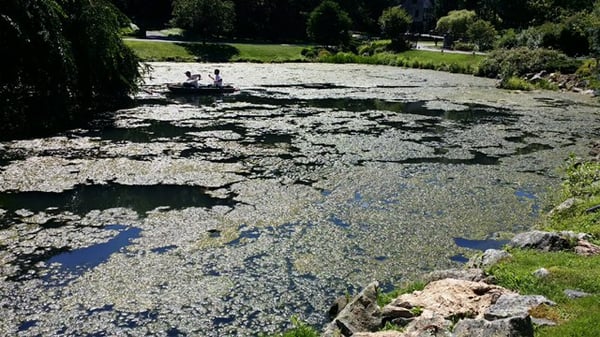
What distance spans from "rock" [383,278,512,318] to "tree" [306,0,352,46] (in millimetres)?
68001

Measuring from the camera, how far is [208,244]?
39.0 ft

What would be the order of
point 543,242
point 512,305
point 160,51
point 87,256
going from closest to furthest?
1. point 512,305
2. point 543,242
3. point 87,256
4. point 160,51

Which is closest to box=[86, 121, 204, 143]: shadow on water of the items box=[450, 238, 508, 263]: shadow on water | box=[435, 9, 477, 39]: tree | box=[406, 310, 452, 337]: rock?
box=[450, 238, 508, 263]: shadow on water

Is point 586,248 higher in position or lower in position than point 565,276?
lower

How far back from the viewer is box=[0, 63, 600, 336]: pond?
31.1ft

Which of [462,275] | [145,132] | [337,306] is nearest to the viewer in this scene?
[337,306]

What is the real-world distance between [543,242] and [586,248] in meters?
0.75

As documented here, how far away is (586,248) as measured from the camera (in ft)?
32.9

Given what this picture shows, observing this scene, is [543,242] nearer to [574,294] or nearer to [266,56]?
[574,294]

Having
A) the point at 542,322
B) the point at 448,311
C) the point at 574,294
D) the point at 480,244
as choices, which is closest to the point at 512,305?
the point at 542,322

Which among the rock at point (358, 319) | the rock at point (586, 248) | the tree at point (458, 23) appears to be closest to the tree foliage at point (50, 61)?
the rock at point (358, 319)

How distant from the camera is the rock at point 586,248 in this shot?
9848 mm

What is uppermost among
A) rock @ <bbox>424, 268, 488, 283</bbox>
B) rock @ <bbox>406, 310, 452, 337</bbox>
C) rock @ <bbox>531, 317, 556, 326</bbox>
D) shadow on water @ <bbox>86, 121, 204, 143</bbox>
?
rock @ <bbox>531, 317, 556, 326</bbox>

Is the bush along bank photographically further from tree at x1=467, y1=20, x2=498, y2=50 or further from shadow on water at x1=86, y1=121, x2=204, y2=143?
tree at x1=467, y1=20, x2=498, y2=50
